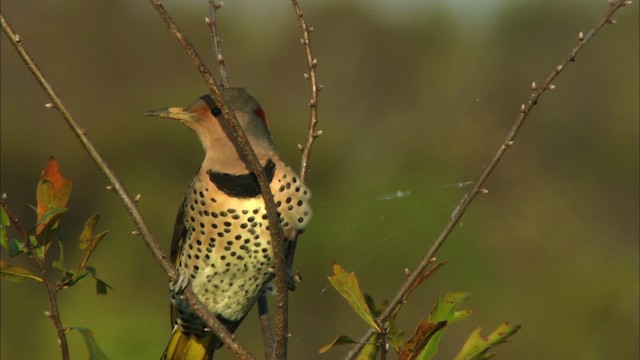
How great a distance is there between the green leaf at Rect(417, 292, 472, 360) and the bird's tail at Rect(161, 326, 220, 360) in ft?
4.49

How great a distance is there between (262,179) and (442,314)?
0.45 m

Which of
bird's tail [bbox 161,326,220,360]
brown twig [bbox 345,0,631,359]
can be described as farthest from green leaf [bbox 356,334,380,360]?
bird's tail [bbox 161,326,220,360]

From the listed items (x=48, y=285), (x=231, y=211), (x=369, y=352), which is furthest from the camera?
(x=231, y=211)

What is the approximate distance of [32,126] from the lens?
15.9 m

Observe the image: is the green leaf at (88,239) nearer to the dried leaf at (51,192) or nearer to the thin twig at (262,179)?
the dried leaf at (51,192)

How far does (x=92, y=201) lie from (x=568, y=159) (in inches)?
275

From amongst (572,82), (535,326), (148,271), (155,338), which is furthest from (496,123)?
(155,338)

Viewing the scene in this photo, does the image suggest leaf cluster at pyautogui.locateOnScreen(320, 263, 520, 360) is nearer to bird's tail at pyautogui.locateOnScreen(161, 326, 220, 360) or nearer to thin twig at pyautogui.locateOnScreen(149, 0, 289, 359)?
thin twig at pyautogui.locateOnScreen(149, 0, 289, 359)

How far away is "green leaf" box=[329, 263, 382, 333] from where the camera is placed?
Answer: 213 cm

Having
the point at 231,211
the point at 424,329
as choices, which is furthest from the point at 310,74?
the point at 424,329

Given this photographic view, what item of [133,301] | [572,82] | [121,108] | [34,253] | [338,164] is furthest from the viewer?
[121,108]

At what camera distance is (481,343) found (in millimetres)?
2094

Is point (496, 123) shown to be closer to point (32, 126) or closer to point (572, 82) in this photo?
point (572, 82)

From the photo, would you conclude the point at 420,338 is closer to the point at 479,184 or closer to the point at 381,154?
the point at 479,184
